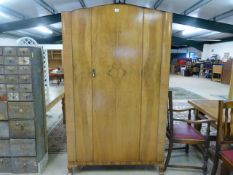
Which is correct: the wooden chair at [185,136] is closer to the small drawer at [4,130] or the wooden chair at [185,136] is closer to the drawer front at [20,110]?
the drawer front at [20,110]

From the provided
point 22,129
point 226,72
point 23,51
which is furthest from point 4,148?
point 226,72

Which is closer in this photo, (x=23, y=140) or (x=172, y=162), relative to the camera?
(x=23, y=140)

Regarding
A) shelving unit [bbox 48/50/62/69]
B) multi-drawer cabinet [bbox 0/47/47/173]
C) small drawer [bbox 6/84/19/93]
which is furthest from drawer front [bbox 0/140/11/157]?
shelving unit [bbox 48/50/62/69]

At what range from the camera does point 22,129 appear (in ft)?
7.03

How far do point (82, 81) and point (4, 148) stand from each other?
118 cm

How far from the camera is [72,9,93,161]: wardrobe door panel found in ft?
6.32

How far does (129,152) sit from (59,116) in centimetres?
256

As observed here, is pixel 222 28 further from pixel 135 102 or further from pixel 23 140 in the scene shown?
pixel 23 140

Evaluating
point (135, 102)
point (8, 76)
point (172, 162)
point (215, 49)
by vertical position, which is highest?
point (215, 49)

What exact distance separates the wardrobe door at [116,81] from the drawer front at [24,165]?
2.37 ft

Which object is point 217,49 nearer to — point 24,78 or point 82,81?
point 82,81

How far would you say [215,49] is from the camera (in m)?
13.0

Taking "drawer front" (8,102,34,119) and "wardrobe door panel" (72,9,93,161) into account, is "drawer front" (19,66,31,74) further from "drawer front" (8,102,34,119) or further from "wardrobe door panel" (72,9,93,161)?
"wardrobe door panel" (72,9,93,161)

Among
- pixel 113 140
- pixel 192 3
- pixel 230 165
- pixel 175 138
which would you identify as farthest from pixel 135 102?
pixel 192 3
